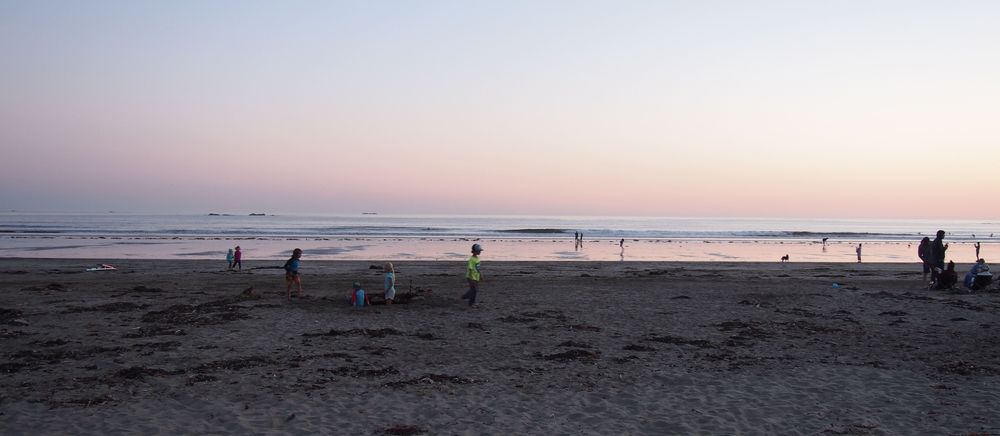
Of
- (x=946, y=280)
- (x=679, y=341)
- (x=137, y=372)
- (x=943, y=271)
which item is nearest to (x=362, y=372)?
(x=137, y=372)

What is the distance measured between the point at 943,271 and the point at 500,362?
55.4 ft

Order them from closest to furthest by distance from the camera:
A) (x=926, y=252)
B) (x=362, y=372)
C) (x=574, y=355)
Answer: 1. (x=362, y=372)
2. (x=574, y=355)
3. (x=926, y=252)

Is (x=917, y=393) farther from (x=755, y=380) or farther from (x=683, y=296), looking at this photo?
(x=683, y=296)

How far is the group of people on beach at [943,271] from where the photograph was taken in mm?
19188

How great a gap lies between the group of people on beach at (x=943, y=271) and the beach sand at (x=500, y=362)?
90cm

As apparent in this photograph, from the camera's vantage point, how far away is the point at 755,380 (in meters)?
9.35

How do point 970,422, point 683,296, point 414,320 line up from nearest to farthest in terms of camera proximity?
point 970,422 → point 414,320 → point 683,296

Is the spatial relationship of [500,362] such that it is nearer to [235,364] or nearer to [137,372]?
[235,364]

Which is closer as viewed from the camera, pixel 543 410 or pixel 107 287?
pixel 543 410

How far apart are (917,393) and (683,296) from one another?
1015 cm

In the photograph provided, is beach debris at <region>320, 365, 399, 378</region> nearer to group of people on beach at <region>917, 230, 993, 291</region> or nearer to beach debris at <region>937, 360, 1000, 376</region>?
beach debris at <region>937, 360, 1000, 376</region>

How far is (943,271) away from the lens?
65.7 feet

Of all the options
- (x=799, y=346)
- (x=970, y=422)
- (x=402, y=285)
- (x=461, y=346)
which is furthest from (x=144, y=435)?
(x=402, y=285)

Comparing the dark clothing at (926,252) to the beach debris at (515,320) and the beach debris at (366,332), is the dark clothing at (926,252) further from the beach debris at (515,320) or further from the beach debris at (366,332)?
the beach debris at (366,332)
